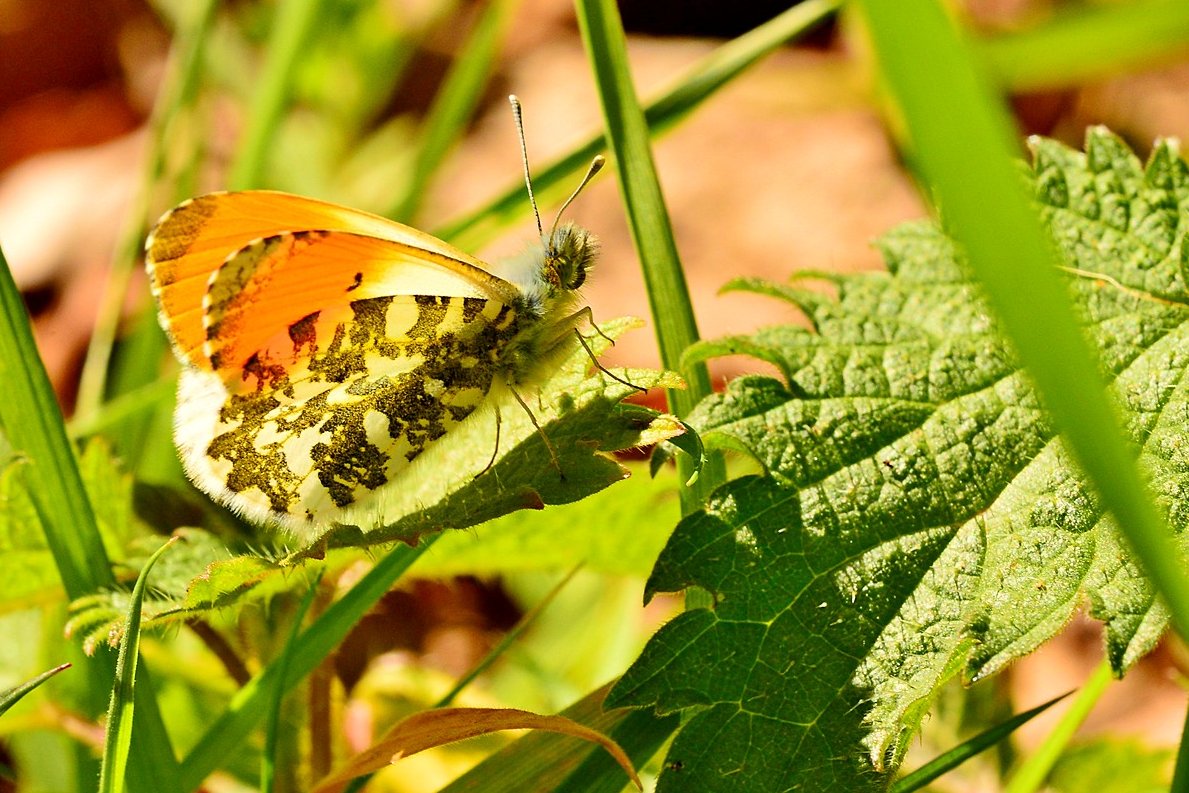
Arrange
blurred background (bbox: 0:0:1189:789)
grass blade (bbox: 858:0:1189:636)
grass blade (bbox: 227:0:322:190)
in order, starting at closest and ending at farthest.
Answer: grass blade (bbox: 858:0:1189:636), grass blade (bbox: 227:0:322:190), blurred background (bbox: 0:0:1189:789)

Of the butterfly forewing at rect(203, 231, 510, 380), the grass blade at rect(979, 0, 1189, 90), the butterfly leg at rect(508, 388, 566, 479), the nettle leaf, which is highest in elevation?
the grass blade at rect(979, 0, 1189, 90)

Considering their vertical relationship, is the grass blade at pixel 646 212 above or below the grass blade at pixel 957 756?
above

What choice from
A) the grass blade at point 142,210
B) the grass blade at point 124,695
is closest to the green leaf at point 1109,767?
the grass blade at point 124,695

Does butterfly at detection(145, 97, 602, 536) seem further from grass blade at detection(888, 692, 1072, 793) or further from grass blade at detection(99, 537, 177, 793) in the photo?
grass blade at detection(888, 692, 1072, 793)

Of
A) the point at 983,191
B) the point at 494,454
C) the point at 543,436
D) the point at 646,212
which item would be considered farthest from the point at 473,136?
the point at 983,191

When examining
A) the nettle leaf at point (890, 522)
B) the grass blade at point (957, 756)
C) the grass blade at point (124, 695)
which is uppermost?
the grass blade at point (124, 695)

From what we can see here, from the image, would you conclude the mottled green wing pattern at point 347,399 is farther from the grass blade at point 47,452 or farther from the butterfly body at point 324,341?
the grass blade at point 47,452

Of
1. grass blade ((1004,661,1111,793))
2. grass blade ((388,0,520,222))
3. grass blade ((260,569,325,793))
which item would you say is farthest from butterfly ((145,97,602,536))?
grass blade ((388,0,520,222))

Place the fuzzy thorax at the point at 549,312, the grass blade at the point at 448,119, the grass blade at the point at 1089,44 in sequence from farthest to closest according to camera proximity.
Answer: the grass blade at the point at 448,119 < the grass blade at the point at 1089,44 < the fuzzy thorax at the point at 549,312

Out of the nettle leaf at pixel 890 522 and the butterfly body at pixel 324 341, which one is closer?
the nettle leaf at pixel 890 522

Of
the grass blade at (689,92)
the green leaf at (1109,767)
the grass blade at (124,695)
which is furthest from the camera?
the grass blade at (689,92)
